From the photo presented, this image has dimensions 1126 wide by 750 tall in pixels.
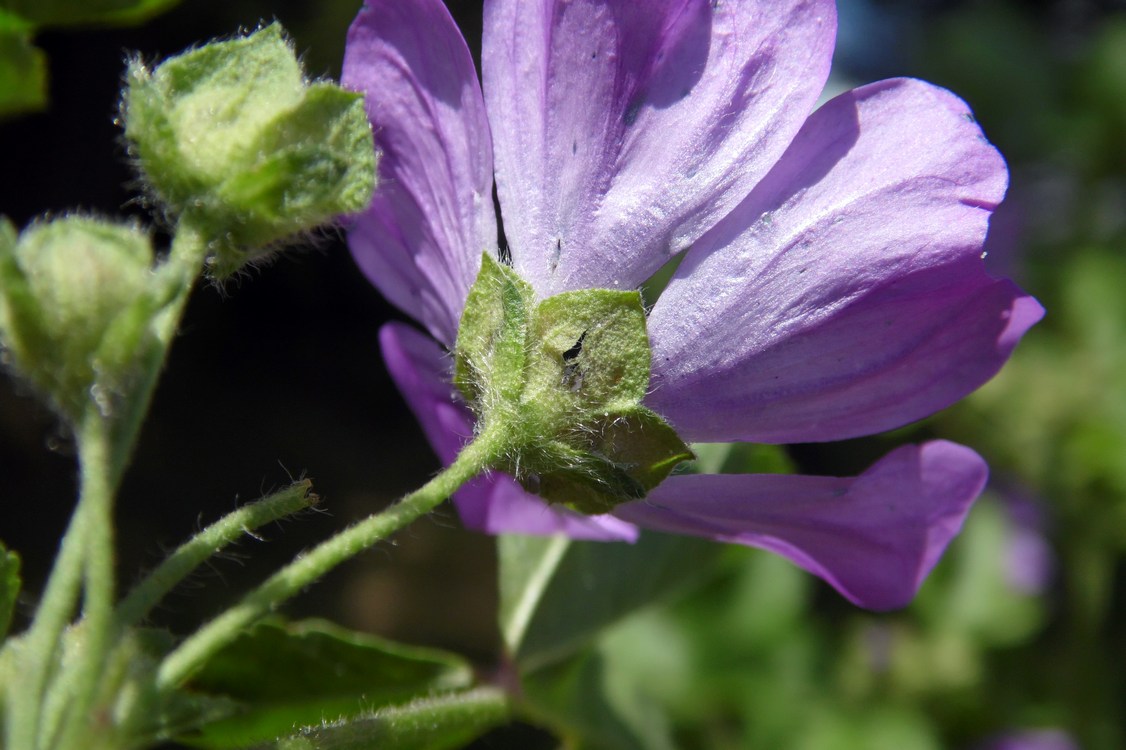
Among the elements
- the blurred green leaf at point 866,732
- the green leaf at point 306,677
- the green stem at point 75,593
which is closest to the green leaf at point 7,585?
the green stem at point 75,593

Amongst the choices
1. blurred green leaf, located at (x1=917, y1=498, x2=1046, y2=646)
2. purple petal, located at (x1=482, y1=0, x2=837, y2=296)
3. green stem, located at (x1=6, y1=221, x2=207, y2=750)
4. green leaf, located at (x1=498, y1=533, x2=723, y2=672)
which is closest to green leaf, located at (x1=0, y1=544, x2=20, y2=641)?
green stem, located at (x1=6, y1=221, x2=207, y2=750)

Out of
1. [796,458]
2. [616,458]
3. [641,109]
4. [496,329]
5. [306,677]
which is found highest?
[641,109]

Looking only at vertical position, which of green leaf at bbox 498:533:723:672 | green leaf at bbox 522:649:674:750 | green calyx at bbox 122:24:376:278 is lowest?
green leaf at bbox 522:649:674:750

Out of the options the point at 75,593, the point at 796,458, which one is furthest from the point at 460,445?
the point at 796,458

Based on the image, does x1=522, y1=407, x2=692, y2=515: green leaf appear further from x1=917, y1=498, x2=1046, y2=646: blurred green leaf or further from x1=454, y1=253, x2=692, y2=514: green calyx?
x1=917, y1=498, x2=1046, y2=646: blurred green leaf

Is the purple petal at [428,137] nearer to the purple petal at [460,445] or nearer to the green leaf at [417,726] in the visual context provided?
the purple petal at [460,445]

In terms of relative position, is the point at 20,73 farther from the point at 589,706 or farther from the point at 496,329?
the point at 589,706
